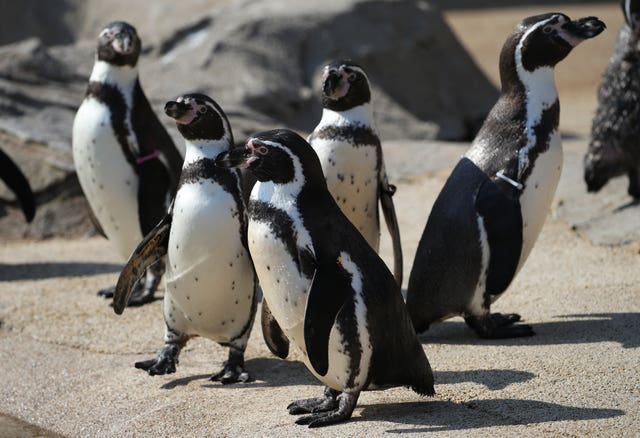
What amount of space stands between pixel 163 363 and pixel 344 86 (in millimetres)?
1608

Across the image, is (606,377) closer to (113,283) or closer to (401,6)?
(113,283)

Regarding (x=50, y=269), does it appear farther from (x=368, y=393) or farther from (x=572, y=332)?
(x=572, y=332)

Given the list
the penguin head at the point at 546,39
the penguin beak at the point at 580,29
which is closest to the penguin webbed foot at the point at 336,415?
the penguin head at the point at 546,39

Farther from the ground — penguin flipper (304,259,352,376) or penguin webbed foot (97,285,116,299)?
penguin flipper (304,259,352,376)

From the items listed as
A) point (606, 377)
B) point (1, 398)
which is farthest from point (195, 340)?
point (606, 377)

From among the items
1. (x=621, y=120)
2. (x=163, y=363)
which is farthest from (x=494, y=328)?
(x=621, y=120)

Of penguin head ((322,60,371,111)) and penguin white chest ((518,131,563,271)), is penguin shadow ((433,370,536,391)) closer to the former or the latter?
penguin white chest ((518,131,563,271))

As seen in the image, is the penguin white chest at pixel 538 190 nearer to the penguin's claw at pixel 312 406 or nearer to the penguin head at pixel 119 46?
the penguin's claw at pixel 312 406

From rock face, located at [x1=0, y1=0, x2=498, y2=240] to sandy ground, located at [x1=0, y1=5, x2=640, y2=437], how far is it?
2858 mm

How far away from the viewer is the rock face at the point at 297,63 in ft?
32.1

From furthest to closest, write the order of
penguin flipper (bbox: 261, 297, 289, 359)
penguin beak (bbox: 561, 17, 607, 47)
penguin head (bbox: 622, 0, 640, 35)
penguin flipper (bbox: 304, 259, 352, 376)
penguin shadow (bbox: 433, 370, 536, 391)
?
penguin head (bbox: 622, 0, 640, 35) → penguin beak (bbox: 561, 17, 607, 47) → penguin flipper (bbox: 261, 297, 289, 359) → penguin shadow (bbox: 433, 370, 536, 391) → penguin flipper (bbox: 304, 259, 352, 376)


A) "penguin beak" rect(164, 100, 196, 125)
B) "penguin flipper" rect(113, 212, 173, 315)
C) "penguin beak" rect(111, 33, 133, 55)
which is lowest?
"penguin flipper" rect(113, 212, 173, 315)

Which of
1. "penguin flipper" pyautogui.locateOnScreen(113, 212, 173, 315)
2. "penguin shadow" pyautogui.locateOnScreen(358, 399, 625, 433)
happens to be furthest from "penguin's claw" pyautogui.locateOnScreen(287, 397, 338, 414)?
"penguin flipper" pyautogui.locateOnScreen(113, 212, 173, 315)

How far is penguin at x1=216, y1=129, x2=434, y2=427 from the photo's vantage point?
409 cm
